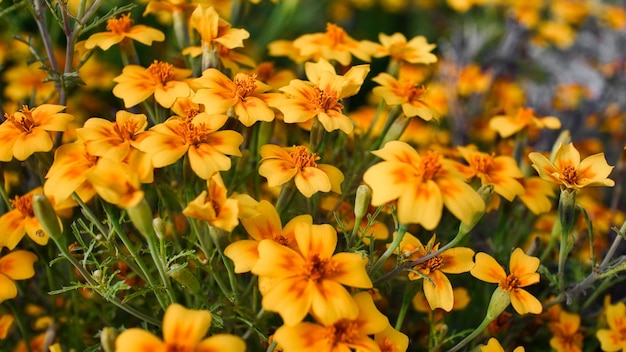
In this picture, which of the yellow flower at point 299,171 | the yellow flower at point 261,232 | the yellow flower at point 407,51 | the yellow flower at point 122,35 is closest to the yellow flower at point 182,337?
the yellow flower at point 261,232

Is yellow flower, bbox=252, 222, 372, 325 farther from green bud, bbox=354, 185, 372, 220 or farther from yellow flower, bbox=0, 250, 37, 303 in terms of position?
yellow flower, bbox=0, 250, 37, 303

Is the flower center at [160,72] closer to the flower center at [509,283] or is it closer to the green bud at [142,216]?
the green bud at [142,216]

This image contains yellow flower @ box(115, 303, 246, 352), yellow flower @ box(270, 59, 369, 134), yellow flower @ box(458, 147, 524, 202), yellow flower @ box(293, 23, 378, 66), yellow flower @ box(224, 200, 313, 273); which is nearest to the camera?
yellow flower @ box(115, 303, 246, 352)

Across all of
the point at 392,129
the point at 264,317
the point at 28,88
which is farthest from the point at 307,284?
the point at 28,88

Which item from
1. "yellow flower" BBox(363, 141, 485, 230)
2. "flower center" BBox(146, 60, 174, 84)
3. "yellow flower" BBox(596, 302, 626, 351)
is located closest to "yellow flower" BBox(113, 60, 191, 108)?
"flower center" BBox(146, 60, 174, 84)

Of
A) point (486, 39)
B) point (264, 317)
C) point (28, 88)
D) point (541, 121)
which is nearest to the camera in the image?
point (264, 317)

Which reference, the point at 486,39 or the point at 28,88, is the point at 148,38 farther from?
the point at 486,39
